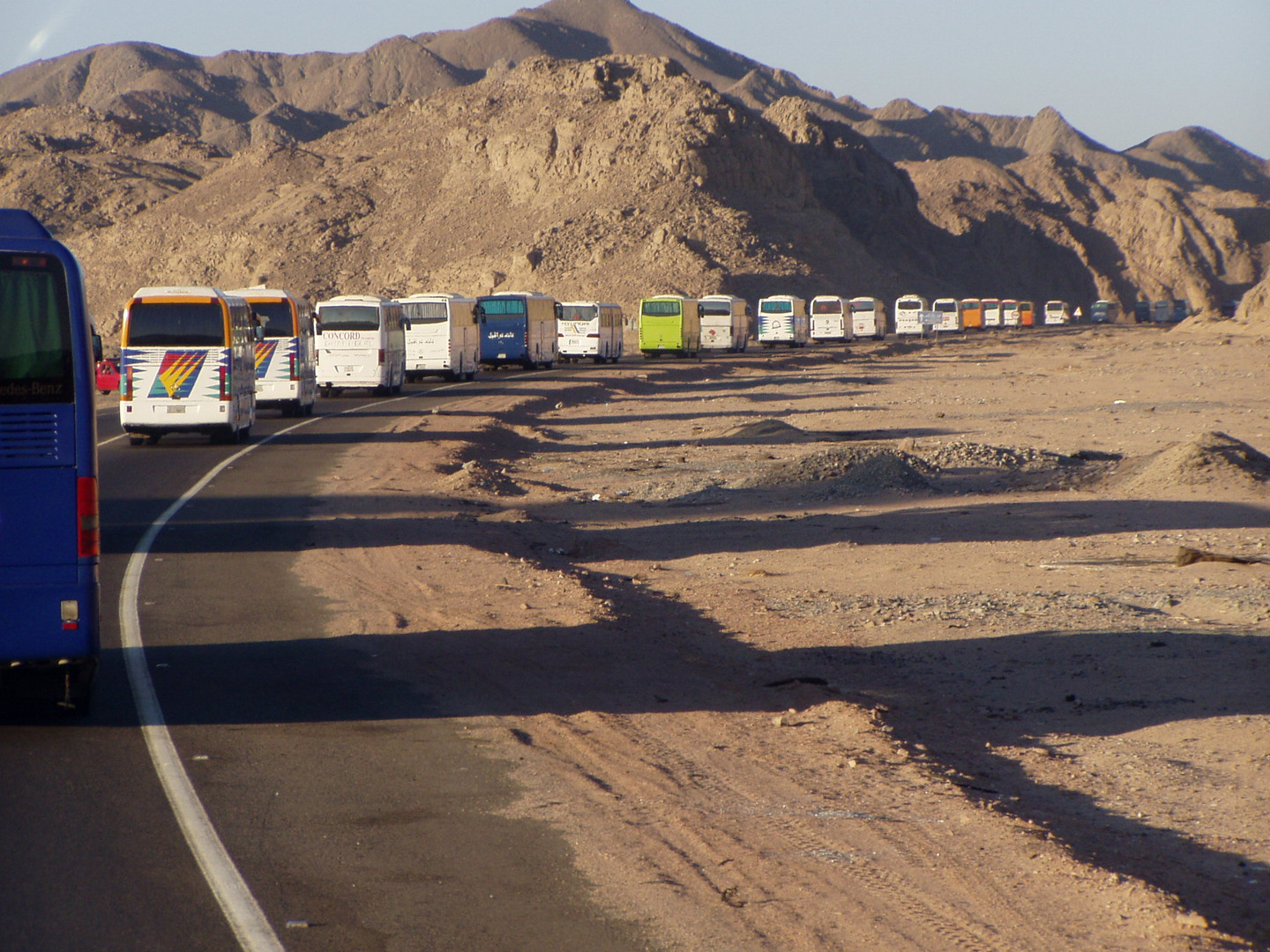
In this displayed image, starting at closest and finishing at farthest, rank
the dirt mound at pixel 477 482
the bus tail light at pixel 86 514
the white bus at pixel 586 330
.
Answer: the bus tail light at pixel 86 514, the dirt mound at pixel 477 482, the white bus at pixel 586 330

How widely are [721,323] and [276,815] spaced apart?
65.7 meters

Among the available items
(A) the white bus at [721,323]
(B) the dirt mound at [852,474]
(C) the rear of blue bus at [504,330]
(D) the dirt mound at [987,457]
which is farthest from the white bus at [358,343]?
(A) the white bus at [721,323]

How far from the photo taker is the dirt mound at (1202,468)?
18.0 meters

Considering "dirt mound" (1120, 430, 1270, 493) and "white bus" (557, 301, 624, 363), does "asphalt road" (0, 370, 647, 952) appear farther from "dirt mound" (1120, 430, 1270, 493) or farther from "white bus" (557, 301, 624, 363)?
"white bus" (557, 301, 624, 363)

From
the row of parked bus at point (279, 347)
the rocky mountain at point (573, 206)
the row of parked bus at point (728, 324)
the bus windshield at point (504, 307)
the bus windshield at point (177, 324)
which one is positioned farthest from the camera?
the rocky mountain at point (573, 206)

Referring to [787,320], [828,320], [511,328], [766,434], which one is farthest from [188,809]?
[828,320]

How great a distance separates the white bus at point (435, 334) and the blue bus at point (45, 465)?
38.8 metres

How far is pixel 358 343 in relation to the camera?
38.9 m

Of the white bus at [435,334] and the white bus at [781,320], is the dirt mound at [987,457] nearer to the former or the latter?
the white bus at [435,334]

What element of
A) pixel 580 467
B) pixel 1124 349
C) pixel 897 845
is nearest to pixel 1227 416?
pixel 580 467

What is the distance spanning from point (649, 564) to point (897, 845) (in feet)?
27.7

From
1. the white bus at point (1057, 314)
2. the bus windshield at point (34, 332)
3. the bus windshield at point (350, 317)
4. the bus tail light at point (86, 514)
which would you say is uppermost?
the white bus at point (1057, 314)

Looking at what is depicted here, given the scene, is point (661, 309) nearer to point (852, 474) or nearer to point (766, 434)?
point (766, 434)

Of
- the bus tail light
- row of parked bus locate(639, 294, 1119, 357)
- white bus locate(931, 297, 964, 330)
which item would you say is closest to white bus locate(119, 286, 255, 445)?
the bus tail light
